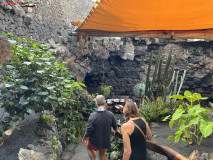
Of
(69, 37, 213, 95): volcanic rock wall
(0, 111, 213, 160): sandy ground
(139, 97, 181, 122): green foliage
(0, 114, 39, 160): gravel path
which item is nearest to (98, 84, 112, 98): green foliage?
(69, 37, 213, 95): volcanic rock wall

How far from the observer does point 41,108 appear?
8.73ft

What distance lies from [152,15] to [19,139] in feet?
9.66

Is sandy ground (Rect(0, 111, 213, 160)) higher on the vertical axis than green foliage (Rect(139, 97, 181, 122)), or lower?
lower

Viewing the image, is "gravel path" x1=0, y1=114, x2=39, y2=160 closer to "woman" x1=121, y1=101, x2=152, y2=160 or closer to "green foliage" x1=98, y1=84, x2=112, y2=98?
"woman" x1=121, y1=101, x2=152, y2=160

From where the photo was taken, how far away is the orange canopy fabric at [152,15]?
284 cm

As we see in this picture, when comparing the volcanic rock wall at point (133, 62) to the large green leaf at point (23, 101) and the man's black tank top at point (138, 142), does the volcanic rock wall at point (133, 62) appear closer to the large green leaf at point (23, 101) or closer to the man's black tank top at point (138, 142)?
the large green leaf at point (23, 101)

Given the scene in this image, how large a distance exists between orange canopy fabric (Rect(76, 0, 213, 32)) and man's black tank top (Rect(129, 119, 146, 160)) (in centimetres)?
197

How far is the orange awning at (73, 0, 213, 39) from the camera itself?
Answer: 2.85 m

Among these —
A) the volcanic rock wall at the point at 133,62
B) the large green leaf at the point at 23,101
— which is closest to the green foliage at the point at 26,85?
the large green leaf at the point at 23,101

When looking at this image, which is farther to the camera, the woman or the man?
the man

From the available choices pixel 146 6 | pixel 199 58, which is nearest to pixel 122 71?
pixel 199 58

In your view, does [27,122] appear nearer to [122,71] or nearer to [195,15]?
[195,15]

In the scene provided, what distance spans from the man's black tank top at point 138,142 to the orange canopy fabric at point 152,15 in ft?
6.47

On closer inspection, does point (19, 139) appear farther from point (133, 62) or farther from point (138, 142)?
point (133, 62)
